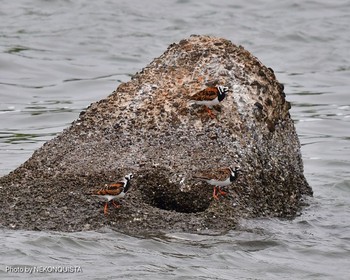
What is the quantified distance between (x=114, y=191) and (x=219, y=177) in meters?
1.03

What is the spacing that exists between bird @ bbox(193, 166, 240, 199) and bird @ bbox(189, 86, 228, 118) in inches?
30.7

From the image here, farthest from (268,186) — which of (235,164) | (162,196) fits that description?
(162,196)

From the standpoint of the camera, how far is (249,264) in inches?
358

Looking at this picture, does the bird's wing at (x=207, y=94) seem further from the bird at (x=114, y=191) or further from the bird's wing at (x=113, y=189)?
the bird's wing at (x=113, y=189)

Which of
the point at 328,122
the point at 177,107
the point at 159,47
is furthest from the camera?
the point at 159,47

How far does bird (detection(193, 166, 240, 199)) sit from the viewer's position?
9336 millimetres

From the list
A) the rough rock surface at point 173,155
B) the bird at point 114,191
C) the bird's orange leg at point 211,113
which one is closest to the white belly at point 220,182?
the rough rock surface at point 173,155

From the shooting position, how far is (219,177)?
9312mm

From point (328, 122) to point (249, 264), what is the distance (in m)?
9.08

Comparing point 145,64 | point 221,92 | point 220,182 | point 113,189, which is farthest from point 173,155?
point 145,64

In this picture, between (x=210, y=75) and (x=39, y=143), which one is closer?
(x=210, y=75)

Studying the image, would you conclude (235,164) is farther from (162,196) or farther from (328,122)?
(328,122)

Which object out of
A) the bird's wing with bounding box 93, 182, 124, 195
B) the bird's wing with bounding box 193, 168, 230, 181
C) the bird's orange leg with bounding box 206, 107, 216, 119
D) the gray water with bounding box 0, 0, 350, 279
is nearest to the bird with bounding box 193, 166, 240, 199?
the bird's wing with bounding box 193, 168, 230, 181

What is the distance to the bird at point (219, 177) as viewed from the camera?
30.6 ft
